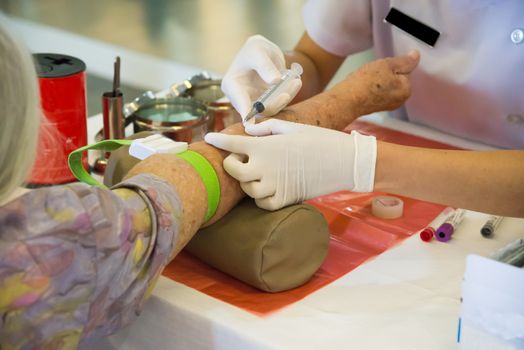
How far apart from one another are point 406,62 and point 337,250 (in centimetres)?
49

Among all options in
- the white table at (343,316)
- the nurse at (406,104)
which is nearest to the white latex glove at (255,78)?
the nurse at (406,104)

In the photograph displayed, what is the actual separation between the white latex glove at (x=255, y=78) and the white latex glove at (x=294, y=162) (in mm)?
119

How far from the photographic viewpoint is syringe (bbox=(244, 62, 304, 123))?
1297mm

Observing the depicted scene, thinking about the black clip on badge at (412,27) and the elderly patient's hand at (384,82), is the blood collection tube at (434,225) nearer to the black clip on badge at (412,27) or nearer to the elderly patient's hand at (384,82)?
the elderly patient's hand at (384,82)

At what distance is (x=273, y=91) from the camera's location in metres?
1.32

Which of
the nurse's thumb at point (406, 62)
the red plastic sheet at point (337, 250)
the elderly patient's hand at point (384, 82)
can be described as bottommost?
the red plastic sheet at point (337, 250)

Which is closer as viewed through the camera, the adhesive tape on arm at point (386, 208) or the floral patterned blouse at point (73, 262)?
the floral patterned blouse at point (73, 262)

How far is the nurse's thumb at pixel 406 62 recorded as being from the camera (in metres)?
1.55

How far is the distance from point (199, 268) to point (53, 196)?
1.21 feet

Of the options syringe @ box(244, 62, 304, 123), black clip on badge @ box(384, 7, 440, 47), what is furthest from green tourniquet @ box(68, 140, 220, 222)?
black clip on badge @ box(384, 7, 440, 47)

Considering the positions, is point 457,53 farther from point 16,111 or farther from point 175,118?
point 16,111

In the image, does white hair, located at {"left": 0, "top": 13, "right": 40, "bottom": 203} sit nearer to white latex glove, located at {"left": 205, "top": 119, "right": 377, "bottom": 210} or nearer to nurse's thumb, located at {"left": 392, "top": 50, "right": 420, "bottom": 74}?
white latex glove, located at {"left": 205, "top": 119, "right": 377, "bottom": 210}

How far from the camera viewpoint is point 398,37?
5.52 ft

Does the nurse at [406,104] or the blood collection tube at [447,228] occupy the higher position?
the nurse at [406,104]
